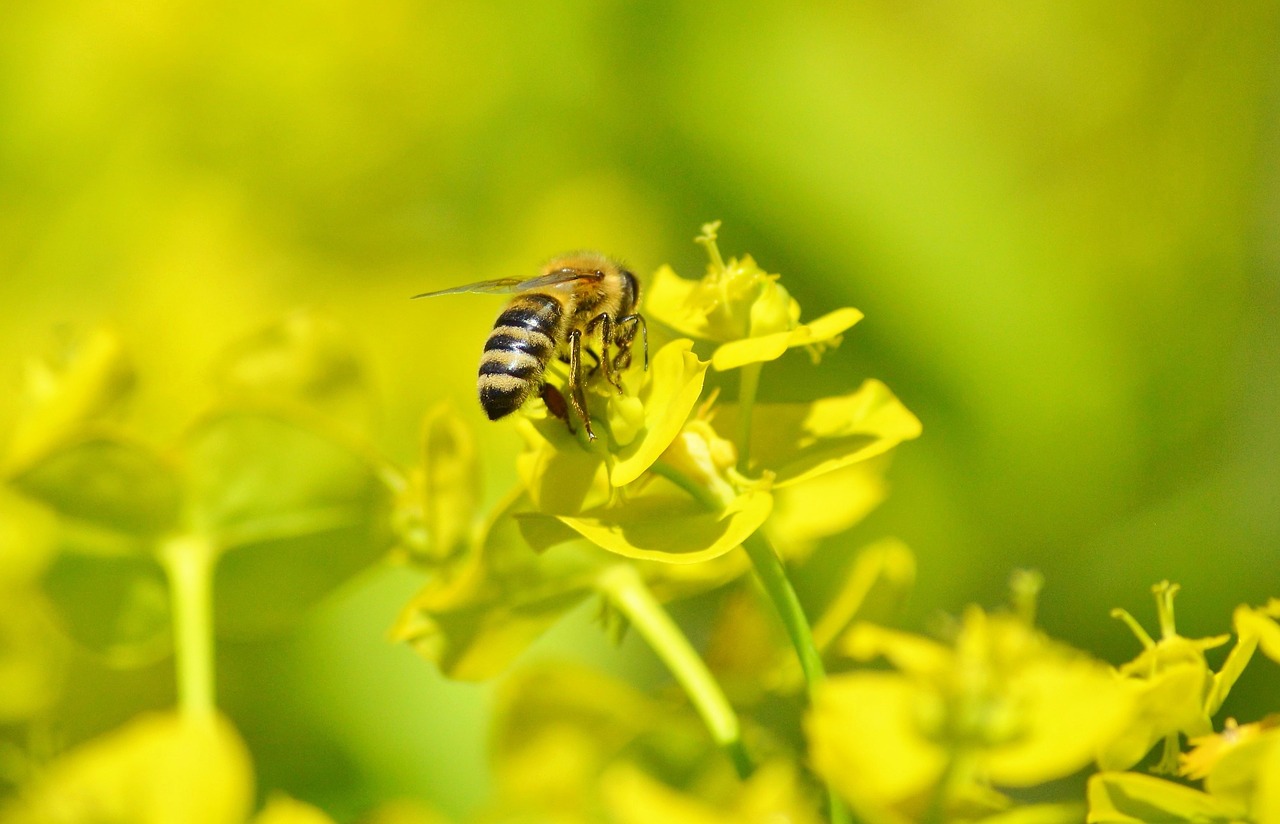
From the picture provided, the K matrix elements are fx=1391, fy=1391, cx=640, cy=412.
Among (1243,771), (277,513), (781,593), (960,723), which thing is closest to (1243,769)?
(1243,771)

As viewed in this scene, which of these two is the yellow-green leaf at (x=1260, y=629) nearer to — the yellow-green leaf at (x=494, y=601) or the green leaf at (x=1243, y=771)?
the green leaf at (x=1243, y=771)

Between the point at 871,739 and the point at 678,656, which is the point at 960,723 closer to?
the point at 871,739

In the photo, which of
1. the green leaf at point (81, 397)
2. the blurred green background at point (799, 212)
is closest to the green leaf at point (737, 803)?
the green leaf at point (81, 397)

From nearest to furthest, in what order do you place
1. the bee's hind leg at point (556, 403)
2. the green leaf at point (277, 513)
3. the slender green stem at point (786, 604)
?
the slender green stem at point (786, 604) < the bee's hind leg at point (556, 403) < the green leaf at point (277, 513)

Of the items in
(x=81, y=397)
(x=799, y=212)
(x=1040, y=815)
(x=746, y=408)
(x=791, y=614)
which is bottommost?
(x=1040, y=815)

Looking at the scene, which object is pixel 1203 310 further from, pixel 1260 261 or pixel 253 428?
pixel 253 428

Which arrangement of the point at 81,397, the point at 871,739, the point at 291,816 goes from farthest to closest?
1. the point at 81,397
2. the point at 291,816
3. the point at 871,739

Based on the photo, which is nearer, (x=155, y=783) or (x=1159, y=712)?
(x=1159, y=712)
